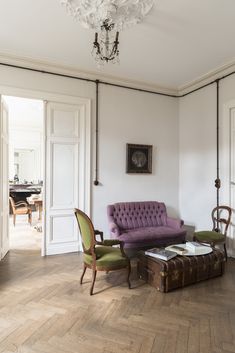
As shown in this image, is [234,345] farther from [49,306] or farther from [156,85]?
[156,85]

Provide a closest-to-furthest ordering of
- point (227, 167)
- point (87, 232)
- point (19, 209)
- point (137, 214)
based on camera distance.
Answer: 1. point (87, 232)
2. point (227, 167)
3. point (137, 214)
4. point (19, 209)

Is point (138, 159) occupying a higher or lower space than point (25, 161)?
lower

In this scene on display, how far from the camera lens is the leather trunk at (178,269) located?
2.89 metres

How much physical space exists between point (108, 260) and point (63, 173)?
2.03m

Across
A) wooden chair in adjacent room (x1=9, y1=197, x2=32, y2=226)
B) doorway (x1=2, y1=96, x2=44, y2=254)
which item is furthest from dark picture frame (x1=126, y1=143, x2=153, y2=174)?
wooden chair in adjacent room (x1=9, y1=197, x2=32, y2=226)

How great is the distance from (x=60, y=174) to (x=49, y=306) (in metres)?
2.33

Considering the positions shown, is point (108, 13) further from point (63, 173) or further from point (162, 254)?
point (162, 254)

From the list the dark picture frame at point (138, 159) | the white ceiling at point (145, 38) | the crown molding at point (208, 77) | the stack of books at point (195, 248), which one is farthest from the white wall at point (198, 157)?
the stack of books at point (195, 248)

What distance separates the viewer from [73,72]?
14.6 ft

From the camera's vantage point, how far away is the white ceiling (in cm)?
293

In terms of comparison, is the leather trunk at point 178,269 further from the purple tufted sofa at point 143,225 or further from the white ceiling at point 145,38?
the white ceiling at point 145,38

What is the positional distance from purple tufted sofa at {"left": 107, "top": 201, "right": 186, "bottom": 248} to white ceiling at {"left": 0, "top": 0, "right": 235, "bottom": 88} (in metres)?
2.59

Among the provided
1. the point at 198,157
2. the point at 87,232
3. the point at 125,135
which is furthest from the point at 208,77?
the point at 87,232

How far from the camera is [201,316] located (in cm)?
241
